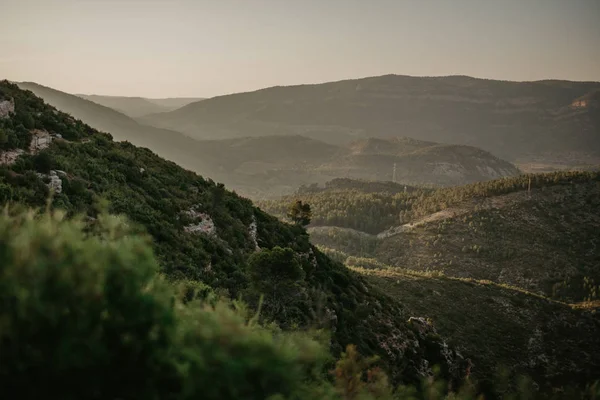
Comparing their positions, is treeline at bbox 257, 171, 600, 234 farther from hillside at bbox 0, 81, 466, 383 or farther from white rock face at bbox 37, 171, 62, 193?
white rock face at bbox 37, 171, 62, 193

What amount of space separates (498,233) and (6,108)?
256 ft

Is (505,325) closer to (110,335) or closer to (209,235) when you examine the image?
(209,235)

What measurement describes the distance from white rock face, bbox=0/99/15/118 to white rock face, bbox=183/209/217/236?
8926mm

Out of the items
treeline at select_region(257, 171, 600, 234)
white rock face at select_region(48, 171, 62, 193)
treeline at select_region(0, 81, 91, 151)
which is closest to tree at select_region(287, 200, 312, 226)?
treeline at select_region(0, 81, 91, 151)

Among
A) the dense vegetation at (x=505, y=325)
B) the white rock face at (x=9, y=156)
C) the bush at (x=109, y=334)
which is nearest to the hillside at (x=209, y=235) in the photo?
the white rock face at (x=9, y=156)

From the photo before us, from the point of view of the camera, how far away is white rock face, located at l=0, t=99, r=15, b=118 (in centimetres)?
1922

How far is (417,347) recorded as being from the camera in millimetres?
23781

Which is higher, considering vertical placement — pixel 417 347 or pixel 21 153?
pixel 21 153

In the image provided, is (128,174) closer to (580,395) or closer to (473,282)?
(580,395)

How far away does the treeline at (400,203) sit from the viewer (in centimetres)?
9588

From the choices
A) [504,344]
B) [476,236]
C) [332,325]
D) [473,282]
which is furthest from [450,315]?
[476,236]

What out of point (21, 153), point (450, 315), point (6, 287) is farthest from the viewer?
point (450, 315)

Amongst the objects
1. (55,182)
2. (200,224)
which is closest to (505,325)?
(200,224)

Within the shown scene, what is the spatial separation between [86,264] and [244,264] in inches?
668
